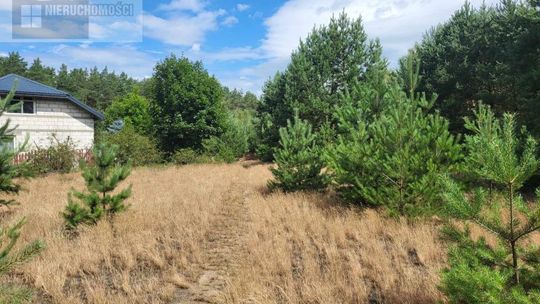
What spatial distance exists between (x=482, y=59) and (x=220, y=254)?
20.5 m

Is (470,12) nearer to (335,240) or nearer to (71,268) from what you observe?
(335,240)

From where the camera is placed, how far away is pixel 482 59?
65.9 feet

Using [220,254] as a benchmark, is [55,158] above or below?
above

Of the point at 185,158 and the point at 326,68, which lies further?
the point at 185,158

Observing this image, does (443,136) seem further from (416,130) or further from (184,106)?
(184,106)

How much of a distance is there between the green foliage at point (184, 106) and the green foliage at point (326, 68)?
276 inches

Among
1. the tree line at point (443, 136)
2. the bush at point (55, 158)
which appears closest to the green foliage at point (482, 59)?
the tree line at point (443, 136)

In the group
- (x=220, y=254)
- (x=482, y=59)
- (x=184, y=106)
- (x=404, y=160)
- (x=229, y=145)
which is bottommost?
(x=220, y=254)

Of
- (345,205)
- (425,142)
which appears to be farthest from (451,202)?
(345,205)

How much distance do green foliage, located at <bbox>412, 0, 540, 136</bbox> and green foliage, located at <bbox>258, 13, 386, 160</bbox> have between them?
163 inches

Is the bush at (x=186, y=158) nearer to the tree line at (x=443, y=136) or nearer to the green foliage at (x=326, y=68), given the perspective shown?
the tree line at (x=443, y=136)

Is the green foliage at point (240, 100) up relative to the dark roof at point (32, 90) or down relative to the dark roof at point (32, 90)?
up

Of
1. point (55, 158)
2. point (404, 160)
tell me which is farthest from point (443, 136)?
point (55, 158)

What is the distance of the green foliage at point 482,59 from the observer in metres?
14.2
